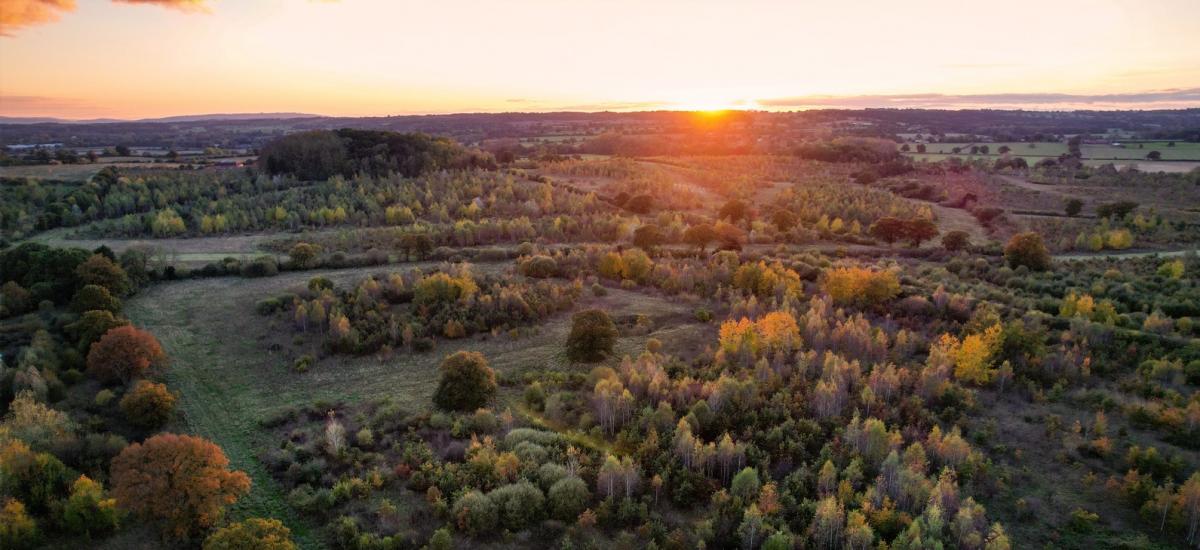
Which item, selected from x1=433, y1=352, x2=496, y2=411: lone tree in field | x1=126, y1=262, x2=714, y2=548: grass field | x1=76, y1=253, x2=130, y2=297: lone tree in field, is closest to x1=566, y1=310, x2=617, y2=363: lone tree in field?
x1=126, y1=262, x2=714, y2=548: grass field

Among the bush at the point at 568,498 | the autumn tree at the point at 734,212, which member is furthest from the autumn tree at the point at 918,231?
the bush at the point at 568,498

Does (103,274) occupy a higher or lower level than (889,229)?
higher

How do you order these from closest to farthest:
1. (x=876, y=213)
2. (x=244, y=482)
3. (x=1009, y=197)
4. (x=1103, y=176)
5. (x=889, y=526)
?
(x=889, y=526), (x=244, y=482), (x=876, y=213), (x=1009, y=197), (x=1103, y=176)


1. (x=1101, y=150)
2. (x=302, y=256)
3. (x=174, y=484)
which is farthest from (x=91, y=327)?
(x=1101, y=150)

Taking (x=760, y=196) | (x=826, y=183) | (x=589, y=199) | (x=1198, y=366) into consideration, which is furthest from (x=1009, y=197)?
(x=1198, y=366)

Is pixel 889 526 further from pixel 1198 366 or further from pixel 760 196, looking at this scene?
pixel 760 196

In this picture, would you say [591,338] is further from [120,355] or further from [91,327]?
[91,327]
